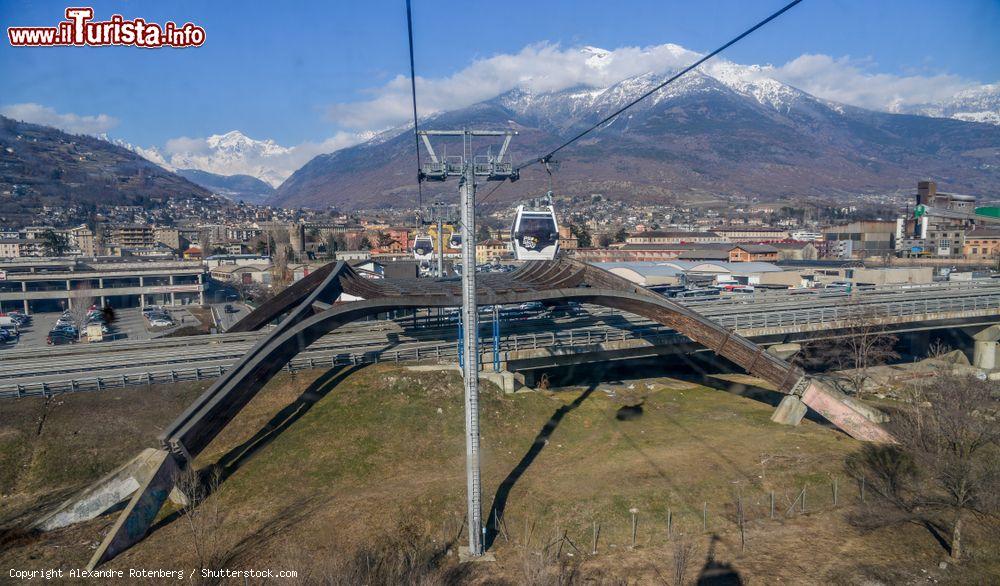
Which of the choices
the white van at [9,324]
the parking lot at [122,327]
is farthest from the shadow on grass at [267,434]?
the white van at [9,324]

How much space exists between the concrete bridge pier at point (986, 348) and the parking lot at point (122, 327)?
208 feet

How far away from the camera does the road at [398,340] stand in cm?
2747

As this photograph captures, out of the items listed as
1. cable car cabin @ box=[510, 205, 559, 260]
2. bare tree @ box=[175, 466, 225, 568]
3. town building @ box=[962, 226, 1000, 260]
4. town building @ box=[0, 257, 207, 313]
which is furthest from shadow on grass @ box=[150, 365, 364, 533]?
town building @ box=[962, 226, 1000, 260]

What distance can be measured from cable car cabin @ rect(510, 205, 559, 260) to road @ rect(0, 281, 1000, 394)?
177 inches

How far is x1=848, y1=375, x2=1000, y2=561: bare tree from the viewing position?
1694 cm

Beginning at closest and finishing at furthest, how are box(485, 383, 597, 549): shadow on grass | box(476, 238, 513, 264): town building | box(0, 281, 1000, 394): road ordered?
box(485, 383, 597, 549): shadow on grass < box(0, 281, 1000, 394): road < box(476, 238, 513, 264): town building

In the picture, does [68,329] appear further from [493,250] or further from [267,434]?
[493,250]

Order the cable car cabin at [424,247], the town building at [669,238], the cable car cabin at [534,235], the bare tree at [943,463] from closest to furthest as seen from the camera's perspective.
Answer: the bare tree at [943,463], the cable car cabin at [534,235], the cable car cabin at [424,247], the town building at [669,238]

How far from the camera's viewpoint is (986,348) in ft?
143

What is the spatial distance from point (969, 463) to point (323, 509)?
18911mm

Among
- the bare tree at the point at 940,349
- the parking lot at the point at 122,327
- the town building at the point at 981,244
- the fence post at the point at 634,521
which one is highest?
the town building at the point at 981,244

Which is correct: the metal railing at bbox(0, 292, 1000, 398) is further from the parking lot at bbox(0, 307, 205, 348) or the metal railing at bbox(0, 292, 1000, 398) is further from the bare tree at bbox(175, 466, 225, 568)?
the parking lot at bbox(0, 307, 205, 348)

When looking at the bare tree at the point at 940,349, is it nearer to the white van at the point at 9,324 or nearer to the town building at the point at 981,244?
the white van at the point at 9,324

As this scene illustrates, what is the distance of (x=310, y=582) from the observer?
43.2 ft
